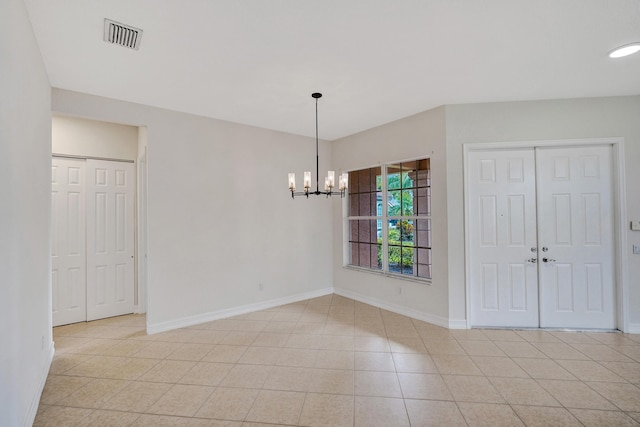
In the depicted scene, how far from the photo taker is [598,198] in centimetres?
360

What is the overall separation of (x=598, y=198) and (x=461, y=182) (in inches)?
62.9

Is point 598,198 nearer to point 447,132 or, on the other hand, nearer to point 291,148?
point 447,132

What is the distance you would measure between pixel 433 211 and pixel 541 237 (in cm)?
131

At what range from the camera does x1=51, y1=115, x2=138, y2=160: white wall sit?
4.04 m

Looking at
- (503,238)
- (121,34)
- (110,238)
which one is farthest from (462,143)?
(110,238)

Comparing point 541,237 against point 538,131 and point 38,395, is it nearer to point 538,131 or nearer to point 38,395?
point 538,131

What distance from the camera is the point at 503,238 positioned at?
3777 mm

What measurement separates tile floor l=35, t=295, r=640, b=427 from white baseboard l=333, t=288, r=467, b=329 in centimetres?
13

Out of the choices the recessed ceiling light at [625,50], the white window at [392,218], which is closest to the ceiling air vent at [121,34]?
the white window at [392,218]

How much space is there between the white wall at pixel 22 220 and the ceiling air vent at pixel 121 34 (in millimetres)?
455

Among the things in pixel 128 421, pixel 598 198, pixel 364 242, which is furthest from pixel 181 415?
pixel 598 198

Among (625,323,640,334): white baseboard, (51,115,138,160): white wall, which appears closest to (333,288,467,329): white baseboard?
(625,323,640,334): white baseboard

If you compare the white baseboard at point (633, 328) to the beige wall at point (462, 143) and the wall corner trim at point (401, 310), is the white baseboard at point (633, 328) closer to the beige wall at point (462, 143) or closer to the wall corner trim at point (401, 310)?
the beige wall at point (462, 143)

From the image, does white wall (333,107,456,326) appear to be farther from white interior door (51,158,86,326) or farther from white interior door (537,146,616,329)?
white interior door (51,158,86,326)
